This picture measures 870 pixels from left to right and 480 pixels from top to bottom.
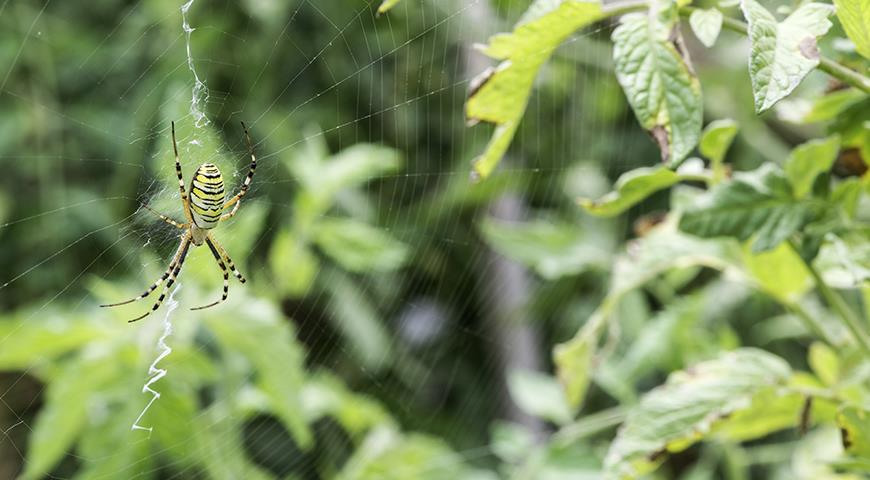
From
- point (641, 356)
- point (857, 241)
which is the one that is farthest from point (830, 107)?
point (641, 356)

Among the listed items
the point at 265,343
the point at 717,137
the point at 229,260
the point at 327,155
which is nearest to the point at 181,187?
the point at 229,260

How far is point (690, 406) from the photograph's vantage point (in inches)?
43.4

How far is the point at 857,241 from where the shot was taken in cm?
100

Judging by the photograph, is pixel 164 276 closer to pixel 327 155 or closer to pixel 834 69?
pixel 327 155

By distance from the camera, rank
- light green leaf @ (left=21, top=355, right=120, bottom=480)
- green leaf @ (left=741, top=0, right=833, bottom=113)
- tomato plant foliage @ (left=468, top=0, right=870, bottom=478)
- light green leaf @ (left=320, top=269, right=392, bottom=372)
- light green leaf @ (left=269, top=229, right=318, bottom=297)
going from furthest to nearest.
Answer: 1. light green leaf @ (left=320, top=269, right=392, bottom=372)
2. light green leaf @ (left=269, top=229, right=318, bottom=297)
3. light green leaf @ (left=21, top=355, right=120, bottom=480)
4. tomato plant foliage @ (left=468, top=0, right=870, bottom=478)
5. green leaf @ (left=741, top=0, right=833, bottom=113)

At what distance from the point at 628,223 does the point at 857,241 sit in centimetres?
223

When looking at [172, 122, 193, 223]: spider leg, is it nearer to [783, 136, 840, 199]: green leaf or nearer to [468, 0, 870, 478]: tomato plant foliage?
[468, 0, 870, 478]: tomato plant foliage

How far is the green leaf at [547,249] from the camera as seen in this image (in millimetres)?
1975

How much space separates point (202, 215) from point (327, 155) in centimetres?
66

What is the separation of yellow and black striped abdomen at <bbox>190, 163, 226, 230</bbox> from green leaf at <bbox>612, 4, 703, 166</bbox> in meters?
1.07

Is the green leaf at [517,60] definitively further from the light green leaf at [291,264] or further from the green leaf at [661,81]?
the light green leaf at [291,264]

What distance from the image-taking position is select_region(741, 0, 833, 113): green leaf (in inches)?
28.2

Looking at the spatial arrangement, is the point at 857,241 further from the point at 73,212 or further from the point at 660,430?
the point at 73,212

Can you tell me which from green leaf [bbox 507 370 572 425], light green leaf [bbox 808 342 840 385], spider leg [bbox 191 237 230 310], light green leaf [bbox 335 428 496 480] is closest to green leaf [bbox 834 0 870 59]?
light green leaf [bbox 808 342 840 385]
